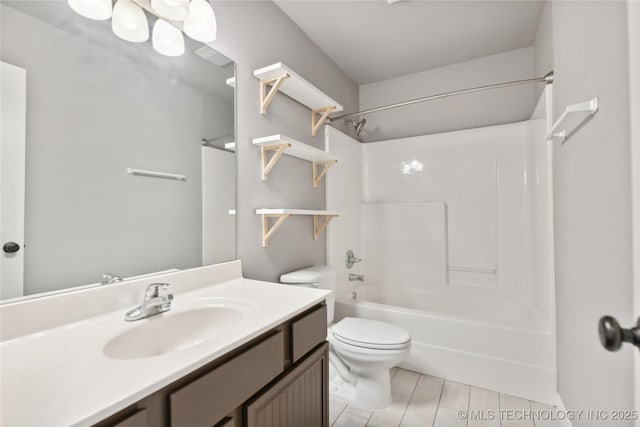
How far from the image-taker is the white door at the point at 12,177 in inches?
30.9

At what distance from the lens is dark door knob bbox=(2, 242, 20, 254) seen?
2.58ft

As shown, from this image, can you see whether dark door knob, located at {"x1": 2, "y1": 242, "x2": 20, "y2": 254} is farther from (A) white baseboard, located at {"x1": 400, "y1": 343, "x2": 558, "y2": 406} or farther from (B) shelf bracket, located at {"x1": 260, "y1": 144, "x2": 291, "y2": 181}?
→ (A) white baseboard, located at {"x1": 400, "y1": 343, "x2": 558, "y2": 406}

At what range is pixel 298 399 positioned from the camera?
101cm

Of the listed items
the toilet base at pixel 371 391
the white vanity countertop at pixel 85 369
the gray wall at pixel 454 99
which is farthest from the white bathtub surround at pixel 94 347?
the gray wall at pixel 454 99

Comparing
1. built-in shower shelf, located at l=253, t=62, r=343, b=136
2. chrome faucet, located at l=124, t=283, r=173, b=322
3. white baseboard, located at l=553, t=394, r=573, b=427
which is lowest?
white baseboard, located at l=553, t=394, r=573, b=427

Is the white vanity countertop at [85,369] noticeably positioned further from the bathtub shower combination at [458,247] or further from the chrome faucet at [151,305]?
the bathtub shower combination at [458,247]

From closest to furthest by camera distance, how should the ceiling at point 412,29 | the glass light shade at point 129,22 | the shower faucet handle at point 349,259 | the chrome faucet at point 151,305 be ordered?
the chrome faucet at point 151,305 < the glass light shade at point 129,22 < the ceiling at point 412,29 < the shower faucet handle at point 349,259

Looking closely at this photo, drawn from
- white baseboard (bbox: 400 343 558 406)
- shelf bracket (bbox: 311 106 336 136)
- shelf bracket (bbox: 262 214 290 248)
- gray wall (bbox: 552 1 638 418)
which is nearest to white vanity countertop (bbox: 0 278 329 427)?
shelf bracket (bbox: 262 214 290 248)

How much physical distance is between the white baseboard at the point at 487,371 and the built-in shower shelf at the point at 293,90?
176cm

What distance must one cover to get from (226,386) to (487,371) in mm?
1710

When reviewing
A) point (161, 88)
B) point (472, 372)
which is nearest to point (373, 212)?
point (472, 372)

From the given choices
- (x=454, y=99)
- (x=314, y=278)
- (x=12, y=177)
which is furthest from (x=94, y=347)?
(x=454, y=99)

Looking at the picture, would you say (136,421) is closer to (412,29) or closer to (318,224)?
(318,224)

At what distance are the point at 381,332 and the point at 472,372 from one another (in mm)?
700
